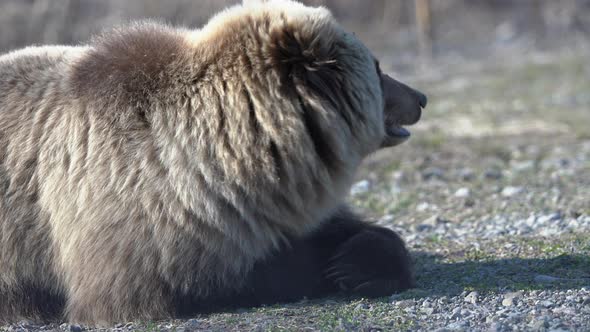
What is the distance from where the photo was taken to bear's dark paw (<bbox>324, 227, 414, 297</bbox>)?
17.7 feet

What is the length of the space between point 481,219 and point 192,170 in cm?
348

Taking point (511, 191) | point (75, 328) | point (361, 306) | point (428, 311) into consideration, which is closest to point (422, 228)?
point (511, 191)

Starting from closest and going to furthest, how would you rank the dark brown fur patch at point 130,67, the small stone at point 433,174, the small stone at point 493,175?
the dark brown fur patch at point 130,67, the small stone at point 493,175, the small stone at point 433,174

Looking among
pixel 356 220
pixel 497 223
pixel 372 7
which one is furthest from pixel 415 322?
pixel 372 7

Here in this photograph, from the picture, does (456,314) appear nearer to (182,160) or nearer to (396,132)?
(396,132)

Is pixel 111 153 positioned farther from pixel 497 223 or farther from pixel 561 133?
pixel 561 133

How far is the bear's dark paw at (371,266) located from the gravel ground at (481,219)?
10cm

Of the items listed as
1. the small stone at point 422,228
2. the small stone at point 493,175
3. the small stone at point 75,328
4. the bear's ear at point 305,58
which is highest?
the bear's ear at point 305,58

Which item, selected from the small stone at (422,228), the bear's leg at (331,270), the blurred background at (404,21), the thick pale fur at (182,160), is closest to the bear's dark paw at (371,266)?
the bear's leg at (331,270)

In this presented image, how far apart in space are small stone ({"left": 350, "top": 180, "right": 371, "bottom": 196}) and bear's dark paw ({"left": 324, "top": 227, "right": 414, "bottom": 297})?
3.68 metres

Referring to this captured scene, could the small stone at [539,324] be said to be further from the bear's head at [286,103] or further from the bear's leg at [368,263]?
the bear's head at [286,103]

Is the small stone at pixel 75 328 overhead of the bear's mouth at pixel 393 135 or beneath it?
beneath

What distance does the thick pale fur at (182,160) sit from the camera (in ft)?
16.6

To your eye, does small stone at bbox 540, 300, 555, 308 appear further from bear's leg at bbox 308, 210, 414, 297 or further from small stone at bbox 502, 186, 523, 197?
small stone at bbox 502, 186, 523, 197
